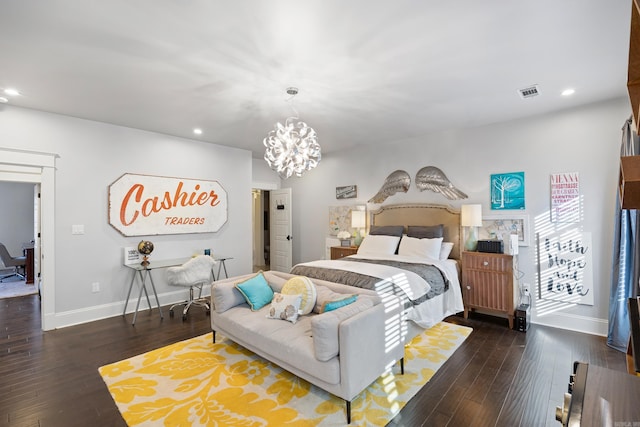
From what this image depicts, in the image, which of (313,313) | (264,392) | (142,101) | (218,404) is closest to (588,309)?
(313,313)

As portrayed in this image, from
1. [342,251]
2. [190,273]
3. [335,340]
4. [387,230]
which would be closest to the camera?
[335,340]

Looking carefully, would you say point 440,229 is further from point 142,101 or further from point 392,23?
point 142,101

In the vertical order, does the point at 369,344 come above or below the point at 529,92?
below

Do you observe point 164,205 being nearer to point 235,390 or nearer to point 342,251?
point 342,251

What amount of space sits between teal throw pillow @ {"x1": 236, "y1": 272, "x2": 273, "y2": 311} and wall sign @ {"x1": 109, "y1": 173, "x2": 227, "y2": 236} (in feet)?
7.62

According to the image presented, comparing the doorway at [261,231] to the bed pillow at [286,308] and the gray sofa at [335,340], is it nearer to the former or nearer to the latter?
the gray sofa at [335,340]

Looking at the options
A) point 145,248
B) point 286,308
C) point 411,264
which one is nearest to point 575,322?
point 411,264

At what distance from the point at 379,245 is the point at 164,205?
3.49 meters

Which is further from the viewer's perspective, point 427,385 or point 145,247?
point 145,247

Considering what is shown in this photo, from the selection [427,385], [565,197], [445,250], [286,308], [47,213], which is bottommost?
[427,385]

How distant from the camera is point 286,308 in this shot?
8.89ft

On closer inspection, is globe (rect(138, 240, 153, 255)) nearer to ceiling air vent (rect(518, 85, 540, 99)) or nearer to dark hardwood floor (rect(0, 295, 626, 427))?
dark hardwood floor (rect(0, 295, 626, 427))

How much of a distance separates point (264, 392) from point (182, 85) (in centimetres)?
297

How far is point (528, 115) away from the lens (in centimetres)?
387
